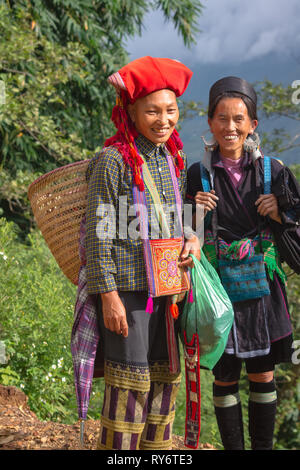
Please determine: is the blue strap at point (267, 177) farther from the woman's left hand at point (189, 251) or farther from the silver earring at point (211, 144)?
the woman's left hand at point (189, 251)

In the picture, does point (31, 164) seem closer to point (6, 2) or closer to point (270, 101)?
point (6, 2)

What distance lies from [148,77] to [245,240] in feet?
2.91

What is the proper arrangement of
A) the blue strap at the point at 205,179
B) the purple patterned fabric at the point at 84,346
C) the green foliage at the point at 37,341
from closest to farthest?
the purple patterned fabric at the point at 84,346 < the blue strap at the point at 205,179 < the green foliage at the point at 37,341

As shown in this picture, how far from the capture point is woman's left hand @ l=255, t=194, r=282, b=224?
2.66m

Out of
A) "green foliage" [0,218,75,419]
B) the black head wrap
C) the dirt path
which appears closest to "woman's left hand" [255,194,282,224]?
the black head wrap

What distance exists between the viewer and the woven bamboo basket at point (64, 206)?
2549 millimetres

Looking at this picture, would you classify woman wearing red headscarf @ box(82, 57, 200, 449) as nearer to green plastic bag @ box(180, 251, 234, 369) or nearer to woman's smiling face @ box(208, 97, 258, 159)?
green plastic bag @ box(180, 251, 234, 369)

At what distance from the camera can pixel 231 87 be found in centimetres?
270

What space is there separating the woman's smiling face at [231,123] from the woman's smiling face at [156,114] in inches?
11.8

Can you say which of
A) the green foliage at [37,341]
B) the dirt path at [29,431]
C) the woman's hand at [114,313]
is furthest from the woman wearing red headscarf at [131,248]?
the green foliage at [37,341]

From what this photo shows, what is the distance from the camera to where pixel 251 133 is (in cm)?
281

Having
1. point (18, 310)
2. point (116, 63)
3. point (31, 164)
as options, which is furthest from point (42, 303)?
point (116, 63)

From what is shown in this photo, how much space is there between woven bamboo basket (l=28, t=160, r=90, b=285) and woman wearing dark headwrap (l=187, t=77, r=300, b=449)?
576 mm

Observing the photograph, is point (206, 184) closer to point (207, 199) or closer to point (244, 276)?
point (207, 199)
